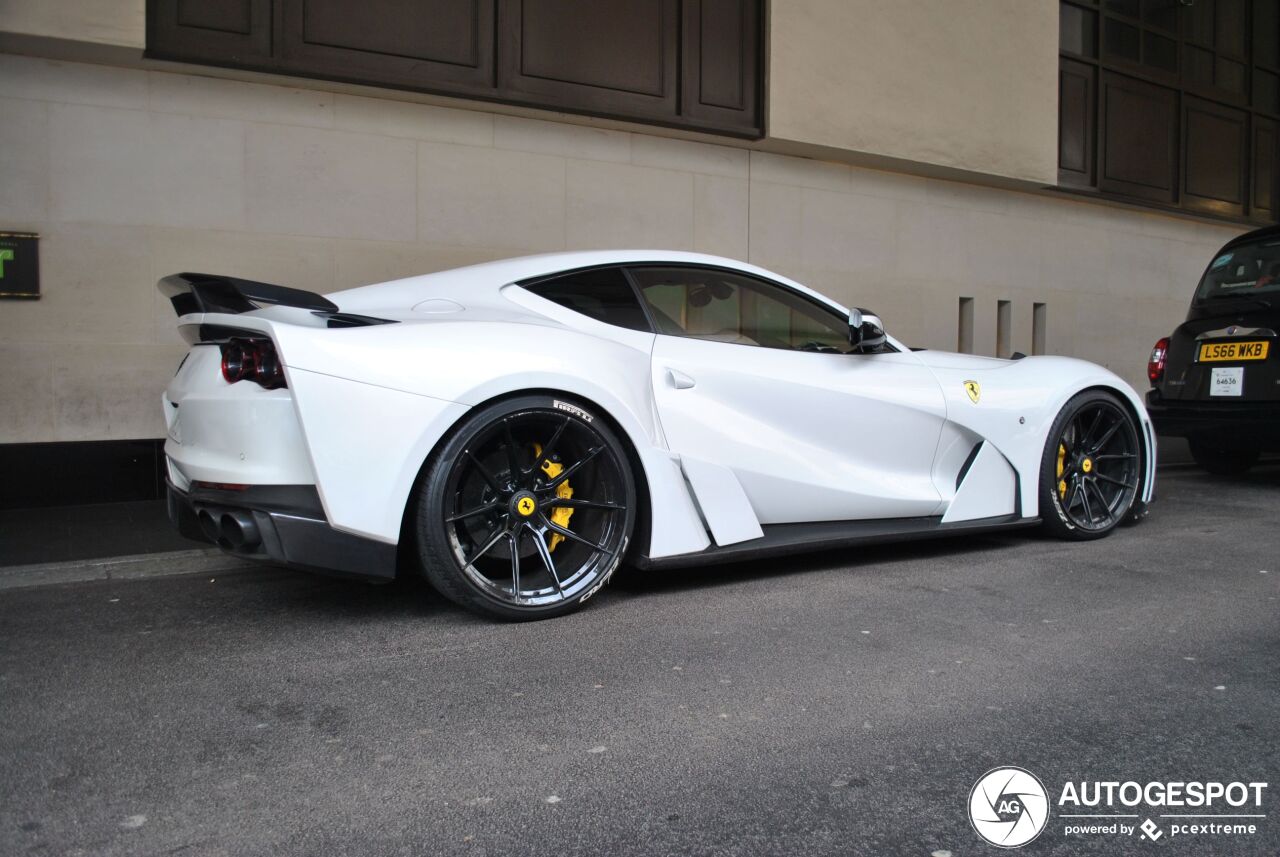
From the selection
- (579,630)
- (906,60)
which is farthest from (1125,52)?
(579,630)

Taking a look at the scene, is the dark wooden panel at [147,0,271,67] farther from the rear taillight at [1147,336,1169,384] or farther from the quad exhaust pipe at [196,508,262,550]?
the rear taillight at [1147,336,1169,384]

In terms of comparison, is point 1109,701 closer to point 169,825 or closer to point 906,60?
point 169,825

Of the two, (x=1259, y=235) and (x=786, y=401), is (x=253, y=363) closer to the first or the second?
(x=786, y=401)

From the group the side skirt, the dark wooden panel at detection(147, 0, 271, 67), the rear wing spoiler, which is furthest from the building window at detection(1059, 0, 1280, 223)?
the rear wing spoiler

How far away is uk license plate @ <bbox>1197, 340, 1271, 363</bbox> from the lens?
665 cm

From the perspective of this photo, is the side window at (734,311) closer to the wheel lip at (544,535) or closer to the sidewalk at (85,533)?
the wheel lip at (544,535)

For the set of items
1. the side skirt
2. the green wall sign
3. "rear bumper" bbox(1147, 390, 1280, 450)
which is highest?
the green wall sign

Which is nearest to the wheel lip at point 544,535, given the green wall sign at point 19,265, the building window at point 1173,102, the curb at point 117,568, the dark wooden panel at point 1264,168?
the curb at point 117,568

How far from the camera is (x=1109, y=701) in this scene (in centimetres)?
280

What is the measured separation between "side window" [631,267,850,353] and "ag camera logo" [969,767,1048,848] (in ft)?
7.43

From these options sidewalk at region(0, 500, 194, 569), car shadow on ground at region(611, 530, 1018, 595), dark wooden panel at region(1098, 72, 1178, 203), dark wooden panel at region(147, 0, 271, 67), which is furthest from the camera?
dark wooden panel at region(1098, 72, 1178, 203)

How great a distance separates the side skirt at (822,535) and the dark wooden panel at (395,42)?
5.03 m
